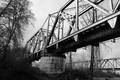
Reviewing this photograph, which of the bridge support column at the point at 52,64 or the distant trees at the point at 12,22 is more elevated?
the distant trees at the point at 12,22

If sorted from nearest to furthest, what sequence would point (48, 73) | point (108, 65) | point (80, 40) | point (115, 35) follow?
1. point (115, 35)
2. point (80, 40)
3. point (48, 73)
4. point (108, 65)

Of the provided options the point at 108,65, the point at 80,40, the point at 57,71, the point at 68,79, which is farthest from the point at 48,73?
the point at 108,65

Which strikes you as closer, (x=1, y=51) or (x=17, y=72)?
(x=17, y=72)

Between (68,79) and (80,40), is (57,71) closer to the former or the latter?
(68,79)

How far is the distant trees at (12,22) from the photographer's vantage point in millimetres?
15570

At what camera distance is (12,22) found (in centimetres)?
1797

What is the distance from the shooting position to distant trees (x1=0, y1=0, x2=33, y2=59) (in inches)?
613

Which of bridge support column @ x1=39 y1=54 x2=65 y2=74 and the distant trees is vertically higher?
the distant trees

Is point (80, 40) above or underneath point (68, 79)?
above

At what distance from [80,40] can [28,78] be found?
593 cm

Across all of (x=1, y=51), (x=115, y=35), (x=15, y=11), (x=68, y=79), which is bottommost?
(x=68, y=79)

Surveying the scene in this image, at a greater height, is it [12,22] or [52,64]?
[12,22]

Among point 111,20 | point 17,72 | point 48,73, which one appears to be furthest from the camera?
point 48,73

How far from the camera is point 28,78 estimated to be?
42.9ft
